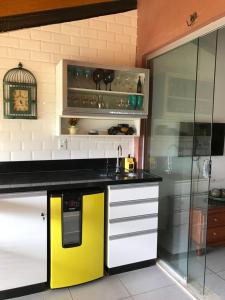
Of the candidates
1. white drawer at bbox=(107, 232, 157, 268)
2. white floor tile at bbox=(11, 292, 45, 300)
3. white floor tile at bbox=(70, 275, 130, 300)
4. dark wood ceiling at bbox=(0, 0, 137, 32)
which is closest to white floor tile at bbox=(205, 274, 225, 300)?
white drawer at bbox=(107, 232, 157, 268)

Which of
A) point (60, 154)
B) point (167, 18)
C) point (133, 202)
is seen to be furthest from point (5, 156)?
point (167, 18)

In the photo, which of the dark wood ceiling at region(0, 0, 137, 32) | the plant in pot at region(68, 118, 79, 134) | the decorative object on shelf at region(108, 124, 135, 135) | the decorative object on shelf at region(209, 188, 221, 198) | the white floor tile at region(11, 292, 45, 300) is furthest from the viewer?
the decorative object on shelf at region(209, 188, 221, 198)

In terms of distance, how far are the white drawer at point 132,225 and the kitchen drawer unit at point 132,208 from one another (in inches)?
2.4

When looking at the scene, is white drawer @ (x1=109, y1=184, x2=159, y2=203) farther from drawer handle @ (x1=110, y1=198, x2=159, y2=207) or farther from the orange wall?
the orange wall

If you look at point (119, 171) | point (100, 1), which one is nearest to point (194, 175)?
point (119, 171)

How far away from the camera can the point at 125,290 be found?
2.27 meters

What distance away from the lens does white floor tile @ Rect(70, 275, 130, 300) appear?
2.18 meters

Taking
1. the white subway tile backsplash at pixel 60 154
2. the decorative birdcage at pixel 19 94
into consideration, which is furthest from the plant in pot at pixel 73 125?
the decorative birdcage at pixel 19 94

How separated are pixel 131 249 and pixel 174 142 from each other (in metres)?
1.14

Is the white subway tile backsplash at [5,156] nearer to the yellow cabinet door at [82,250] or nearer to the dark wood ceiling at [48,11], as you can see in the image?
the yellow cabinet door at [82,250]

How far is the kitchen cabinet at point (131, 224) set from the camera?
8.00ft

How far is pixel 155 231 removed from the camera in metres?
2.62

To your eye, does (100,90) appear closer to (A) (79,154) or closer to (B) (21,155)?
(A) (79,154)

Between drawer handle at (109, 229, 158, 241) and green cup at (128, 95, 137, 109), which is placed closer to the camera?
drawer handle at (109, 229, 158, 241)
